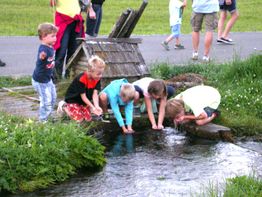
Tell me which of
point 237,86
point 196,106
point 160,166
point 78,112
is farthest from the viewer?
point 237,86

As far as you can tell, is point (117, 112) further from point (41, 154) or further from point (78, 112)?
point (41, 154)

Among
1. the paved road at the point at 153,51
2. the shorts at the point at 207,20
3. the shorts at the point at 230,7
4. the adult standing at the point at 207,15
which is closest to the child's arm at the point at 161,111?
the paved road at the point at 153,51

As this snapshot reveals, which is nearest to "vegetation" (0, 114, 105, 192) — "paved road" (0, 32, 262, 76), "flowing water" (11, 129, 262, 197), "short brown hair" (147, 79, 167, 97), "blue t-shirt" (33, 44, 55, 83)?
"flowing water" (11, 129, 262, 197)

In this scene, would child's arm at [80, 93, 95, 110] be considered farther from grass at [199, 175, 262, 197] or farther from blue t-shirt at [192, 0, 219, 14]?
blue t-shirt at [192, 0, 219, 14]

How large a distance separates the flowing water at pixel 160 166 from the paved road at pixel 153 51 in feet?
→ 12.7

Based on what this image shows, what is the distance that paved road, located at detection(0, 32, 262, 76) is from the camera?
12.3m

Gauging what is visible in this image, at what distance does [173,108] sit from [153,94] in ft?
1.03

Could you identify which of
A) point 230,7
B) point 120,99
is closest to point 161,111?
point 120,99

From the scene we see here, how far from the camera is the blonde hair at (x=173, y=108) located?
819 centimetres

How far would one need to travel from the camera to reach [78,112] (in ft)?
26.2

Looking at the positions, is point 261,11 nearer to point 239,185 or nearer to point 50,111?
point 50,111

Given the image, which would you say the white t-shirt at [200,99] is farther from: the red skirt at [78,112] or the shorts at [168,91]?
the red skirt at [78,112]

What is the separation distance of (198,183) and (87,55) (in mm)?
3803

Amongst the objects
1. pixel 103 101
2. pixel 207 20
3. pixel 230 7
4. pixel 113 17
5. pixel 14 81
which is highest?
pixel 207 20
